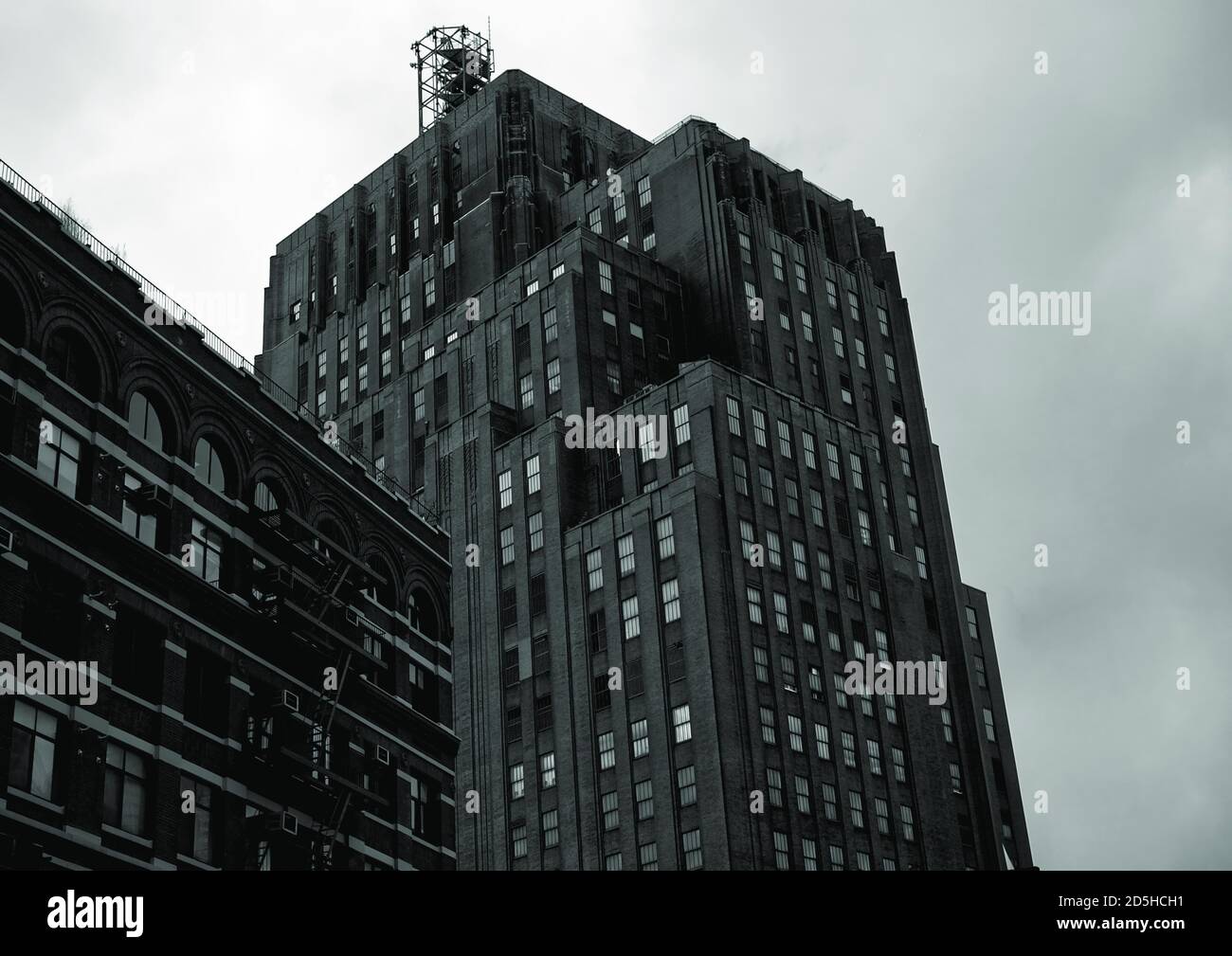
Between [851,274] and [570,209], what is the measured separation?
76.2 feet

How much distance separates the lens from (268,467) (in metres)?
57.4

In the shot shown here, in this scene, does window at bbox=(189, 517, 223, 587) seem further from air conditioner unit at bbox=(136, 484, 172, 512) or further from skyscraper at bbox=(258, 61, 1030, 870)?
skyscraper at bbox=(258, 61, 1030, 870)

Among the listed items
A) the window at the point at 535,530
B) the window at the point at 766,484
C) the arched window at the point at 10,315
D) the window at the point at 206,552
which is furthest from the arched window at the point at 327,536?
the window at the point at 766,484

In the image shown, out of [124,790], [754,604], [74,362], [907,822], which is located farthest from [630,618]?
[124,790]

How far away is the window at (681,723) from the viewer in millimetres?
102438

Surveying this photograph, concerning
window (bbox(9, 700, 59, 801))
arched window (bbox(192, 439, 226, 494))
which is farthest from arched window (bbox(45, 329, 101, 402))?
window (bbox(9, 700, 59, 801))

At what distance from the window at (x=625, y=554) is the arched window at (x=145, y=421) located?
59.6 metres

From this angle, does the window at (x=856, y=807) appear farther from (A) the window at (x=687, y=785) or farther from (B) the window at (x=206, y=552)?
(B) the window at (x=206, y=552)

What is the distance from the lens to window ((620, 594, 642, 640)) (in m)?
108

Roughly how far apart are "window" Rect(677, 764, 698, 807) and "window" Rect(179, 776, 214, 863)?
53848mm

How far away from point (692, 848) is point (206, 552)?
52.6 metres

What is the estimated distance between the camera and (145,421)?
5194 centimetres

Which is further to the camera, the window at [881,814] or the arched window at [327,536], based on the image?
the window at [881,814]
